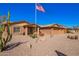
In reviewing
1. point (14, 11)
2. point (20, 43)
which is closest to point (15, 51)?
point (20, 43)

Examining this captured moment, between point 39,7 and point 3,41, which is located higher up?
point 39,7

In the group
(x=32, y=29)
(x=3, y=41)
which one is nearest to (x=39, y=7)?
(x=32, y=29)

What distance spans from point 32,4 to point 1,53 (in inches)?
35.9

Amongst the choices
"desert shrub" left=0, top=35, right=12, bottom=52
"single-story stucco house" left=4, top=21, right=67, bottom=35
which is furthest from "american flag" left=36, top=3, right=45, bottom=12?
"desert shrub" left=0, top=35, right=12, bottom=52

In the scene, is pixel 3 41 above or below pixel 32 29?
below

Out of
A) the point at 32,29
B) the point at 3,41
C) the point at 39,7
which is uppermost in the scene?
the point at 39,7

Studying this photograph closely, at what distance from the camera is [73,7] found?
4.86 m

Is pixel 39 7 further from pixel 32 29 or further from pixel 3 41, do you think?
pixel 3 41

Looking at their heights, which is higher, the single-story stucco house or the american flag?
the american flag

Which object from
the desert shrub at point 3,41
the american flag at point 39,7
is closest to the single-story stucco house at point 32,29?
the desert shrub at point 3,41

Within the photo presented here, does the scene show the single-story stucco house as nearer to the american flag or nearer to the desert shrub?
the desert shrub

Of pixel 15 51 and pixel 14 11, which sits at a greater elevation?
pixel 14 11

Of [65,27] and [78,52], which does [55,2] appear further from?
[78,52]

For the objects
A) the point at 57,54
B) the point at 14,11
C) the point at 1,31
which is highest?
the point at 14,11
